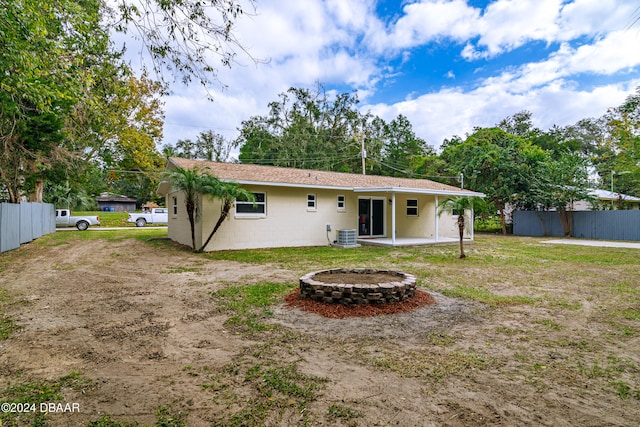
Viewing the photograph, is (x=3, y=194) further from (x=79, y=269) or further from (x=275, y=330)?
(x=275, y=330)

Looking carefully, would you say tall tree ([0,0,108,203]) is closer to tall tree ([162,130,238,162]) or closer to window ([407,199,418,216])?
window ([407,199,418,216])

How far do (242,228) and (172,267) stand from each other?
3709 mm

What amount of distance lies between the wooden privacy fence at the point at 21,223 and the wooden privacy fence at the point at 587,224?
2489 centimetres

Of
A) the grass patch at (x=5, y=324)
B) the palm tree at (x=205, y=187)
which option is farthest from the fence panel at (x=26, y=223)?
the grass patch at (x=5, y=324)

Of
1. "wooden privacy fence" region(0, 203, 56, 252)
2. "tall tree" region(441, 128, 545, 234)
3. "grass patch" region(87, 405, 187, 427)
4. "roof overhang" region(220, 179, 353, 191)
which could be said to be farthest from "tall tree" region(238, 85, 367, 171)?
"grass patch" region(87, 405, 187, 427)

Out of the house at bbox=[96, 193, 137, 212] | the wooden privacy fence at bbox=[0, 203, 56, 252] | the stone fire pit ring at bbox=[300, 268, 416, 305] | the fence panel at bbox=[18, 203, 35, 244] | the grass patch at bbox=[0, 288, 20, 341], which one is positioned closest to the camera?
the grass patch at bbox=[0, 288, 20, 341]

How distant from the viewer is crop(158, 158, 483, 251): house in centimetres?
1201

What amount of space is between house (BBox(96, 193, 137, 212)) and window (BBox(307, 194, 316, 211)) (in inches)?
1568

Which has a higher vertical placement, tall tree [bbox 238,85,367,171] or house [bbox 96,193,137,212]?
tall tree [bbox 238,85,367,171]

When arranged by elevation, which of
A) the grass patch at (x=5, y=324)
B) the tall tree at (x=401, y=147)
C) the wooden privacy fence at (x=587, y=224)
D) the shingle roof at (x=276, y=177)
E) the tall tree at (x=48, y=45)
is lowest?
the grass patch at (x=5, y=324)

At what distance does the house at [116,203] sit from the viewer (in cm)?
4491

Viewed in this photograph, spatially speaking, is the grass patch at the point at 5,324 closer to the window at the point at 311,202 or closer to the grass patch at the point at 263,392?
the grass patch at the point at 263,392

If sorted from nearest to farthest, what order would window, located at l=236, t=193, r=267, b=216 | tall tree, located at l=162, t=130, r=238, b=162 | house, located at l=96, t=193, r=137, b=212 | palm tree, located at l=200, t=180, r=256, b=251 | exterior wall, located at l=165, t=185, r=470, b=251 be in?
palm tree, located at l=200, t=180, r=256, b=251, exterior wall, located at l=165, t=185, r=470, b=251, window, located at l=236, t=193, r=267, b=216, tall tree, located at l=162, t=130, r=238, b=162, house, located at l=96, t=193, r=137, b=212

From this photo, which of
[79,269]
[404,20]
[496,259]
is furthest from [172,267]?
[404,20]
